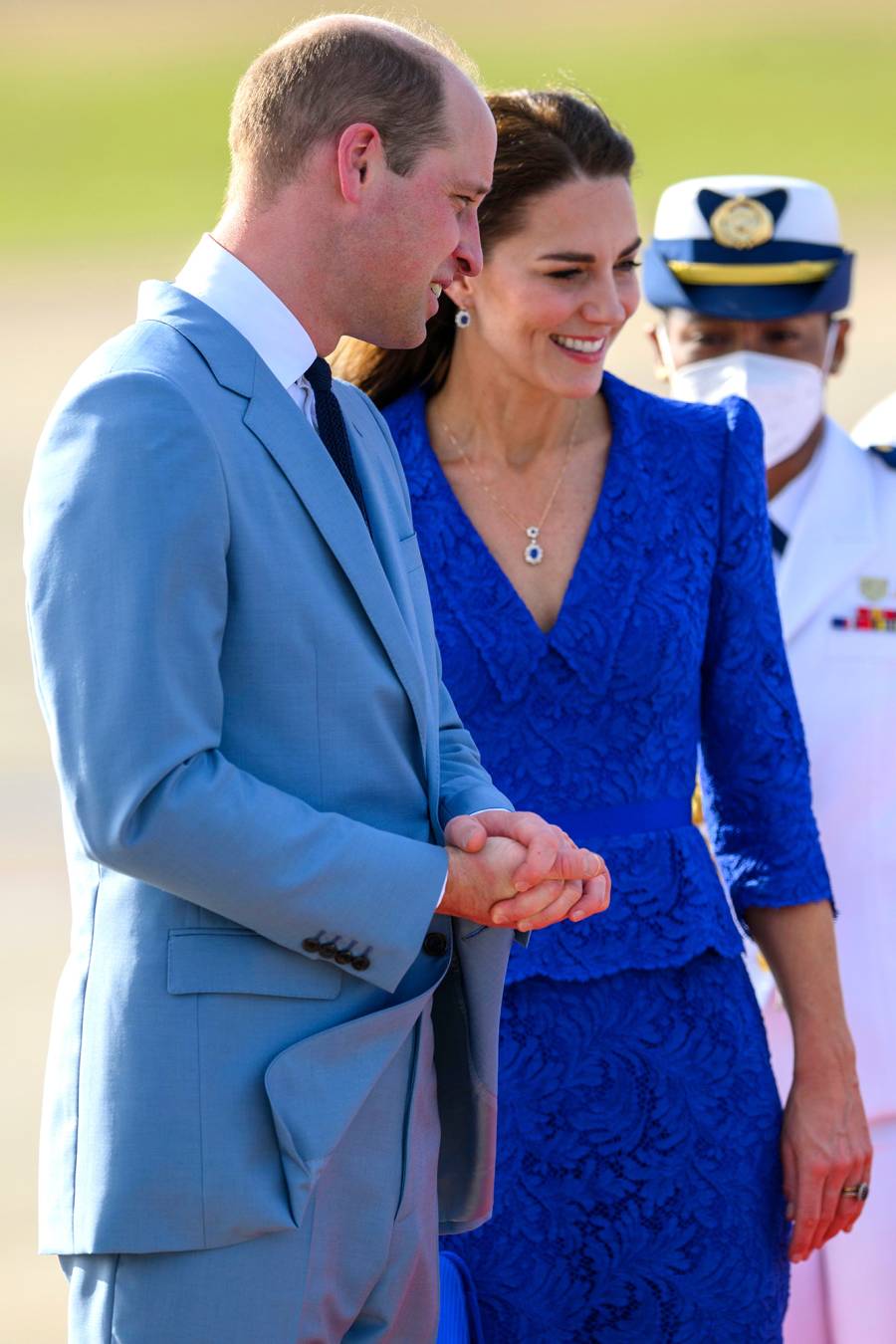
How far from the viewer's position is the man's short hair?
1.87m

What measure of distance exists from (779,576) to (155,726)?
1.88 meters

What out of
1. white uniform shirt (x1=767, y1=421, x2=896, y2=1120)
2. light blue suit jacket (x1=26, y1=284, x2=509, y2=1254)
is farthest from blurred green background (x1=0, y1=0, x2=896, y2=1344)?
light blue suit jacket (x1=26, y1=284, x2=509, y2=1254)

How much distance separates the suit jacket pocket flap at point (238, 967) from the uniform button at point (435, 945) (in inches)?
5.9

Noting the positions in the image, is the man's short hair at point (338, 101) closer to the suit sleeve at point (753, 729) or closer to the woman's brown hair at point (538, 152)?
the woman's brown hair at point (538, 152)

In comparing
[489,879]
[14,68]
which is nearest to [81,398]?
Answer: [489,879]

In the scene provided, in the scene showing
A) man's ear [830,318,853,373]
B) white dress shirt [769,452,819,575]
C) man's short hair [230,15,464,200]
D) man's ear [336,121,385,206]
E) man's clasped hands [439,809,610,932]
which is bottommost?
man's clasped hands [439,809,610,932]

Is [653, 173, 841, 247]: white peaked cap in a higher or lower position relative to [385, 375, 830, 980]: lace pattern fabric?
higher

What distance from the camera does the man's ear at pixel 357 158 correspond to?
1.86 meters

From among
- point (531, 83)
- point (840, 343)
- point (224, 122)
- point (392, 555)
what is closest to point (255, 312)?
point (392, 555)

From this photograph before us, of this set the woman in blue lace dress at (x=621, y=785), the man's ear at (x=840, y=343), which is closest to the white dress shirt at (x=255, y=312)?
the woman in blue lace dress at (x=621, y=785)

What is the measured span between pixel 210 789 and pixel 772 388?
205cm

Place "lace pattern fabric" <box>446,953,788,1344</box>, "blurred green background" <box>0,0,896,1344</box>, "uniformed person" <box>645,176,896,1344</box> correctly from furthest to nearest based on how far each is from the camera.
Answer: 1. "blurred green background" <box>0,0,896,1344</box>
2. "uniformed person" <box>645,176,896,1344</box>
3. "lace pattern fabric" <box>446,953,788,1344</box>

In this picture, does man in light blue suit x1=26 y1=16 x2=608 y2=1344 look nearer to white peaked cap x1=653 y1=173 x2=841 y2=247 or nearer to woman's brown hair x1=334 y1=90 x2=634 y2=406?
woman's brown hair x1=334 y1=90 x2=634 y2=406

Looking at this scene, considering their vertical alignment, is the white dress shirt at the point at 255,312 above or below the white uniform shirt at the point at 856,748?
above
